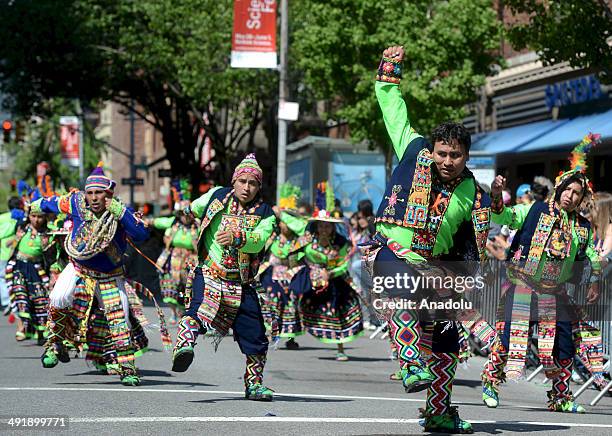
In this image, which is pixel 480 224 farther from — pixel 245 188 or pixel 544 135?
pixel 544 135

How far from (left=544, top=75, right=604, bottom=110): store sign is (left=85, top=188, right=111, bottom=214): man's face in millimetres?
15497

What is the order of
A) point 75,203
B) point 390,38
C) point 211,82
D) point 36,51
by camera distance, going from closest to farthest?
point 75,203 → point 390,38 → point 211,82 → point 36,51

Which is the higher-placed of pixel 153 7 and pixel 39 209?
pixel 153 7

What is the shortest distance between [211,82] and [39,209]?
70.1 ft

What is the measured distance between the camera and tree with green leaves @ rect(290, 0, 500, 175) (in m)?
25.7

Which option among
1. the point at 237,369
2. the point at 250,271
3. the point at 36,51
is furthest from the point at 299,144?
the point at 250,271

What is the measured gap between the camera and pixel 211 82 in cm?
3297

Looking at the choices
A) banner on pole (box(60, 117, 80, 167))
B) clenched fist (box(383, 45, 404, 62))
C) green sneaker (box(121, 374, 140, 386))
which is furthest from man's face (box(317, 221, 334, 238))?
banner on pole (box(60, 117, 80, 167))

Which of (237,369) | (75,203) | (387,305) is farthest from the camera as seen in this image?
→ (237,369)

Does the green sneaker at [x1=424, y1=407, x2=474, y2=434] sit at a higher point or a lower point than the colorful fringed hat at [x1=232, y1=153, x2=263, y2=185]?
lower


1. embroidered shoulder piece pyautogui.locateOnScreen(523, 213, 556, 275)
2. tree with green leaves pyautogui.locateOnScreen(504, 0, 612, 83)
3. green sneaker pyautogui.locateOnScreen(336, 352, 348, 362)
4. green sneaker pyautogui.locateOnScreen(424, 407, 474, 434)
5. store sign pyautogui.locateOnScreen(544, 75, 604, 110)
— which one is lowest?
green sneaker pyautogui.locateOnScreen(336, 352, 348, 362)

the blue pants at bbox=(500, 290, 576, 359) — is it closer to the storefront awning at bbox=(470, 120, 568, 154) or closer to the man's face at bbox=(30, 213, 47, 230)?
the man's face at bbox=(30, 213, 47, 230)

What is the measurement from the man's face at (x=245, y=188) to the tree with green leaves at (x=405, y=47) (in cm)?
1568

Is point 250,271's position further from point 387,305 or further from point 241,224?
point 387,305
